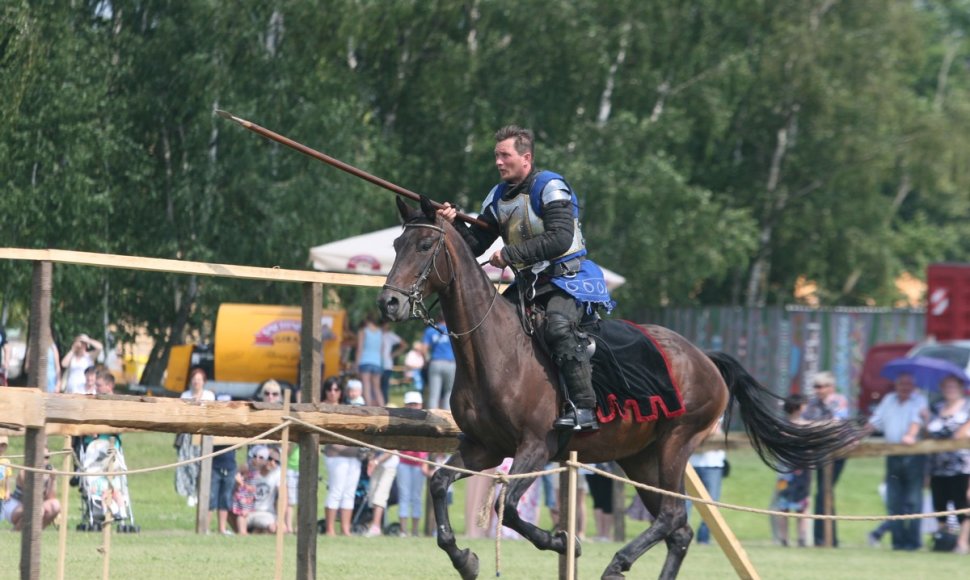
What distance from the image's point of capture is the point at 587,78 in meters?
30.2

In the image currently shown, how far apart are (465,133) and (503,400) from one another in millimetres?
21282

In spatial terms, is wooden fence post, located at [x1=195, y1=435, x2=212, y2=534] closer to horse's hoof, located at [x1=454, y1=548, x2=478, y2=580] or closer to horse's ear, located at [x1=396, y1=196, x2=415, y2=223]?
horse's hoof, located at [x1=454, y1=548, x2=478, y2=580]

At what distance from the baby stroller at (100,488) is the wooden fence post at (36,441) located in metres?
2.59

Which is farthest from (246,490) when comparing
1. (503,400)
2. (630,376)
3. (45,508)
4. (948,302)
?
(948,302)

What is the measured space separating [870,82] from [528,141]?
26567 mm

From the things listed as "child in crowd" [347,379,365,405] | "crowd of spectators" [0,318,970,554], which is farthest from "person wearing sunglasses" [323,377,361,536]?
"child in crowd" [347,379,365,405]

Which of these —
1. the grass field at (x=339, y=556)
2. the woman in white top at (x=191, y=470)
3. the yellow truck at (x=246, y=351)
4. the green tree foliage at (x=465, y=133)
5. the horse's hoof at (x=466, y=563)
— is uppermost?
the green tree foliage at (x=465, y=133)

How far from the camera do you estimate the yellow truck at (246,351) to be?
18922 millimetres

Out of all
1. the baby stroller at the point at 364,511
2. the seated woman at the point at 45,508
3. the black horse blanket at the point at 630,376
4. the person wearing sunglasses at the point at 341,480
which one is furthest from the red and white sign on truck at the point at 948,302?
the seated woman at the point at 45,508

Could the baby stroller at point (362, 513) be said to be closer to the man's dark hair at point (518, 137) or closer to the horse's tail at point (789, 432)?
the horse's tail at point (789, 432)

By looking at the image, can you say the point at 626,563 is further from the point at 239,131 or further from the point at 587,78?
the point at 587,78

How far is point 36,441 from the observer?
772cm

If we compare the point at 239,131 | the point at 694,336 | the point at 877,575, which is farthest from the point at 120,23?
the point at 694,336

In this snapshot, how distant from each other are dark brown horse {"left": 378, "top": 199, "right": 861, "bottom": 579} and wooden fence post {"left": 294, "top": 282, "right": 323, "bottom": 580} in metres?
0.76
